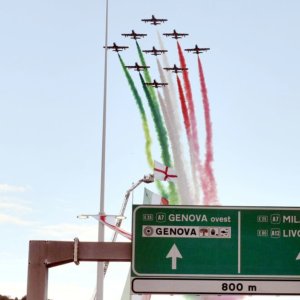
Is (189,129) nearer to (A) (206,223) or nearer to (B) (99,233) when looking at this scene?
(B) (99,233)

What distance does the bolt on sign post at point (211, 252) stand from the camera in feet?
76.0

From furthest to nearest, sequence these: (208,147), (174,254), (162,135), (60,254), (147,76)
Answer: (147,76) < (162,135) < (208,147) < (174,254) < (60,254)

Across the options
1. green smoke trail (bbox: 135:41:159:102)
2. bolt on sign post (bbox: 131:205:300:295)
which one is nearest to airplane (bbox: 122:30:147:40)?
green smoke trail (bbox: 135:41:159:102)

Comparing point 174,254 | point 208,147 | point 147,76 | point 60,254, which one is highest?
point 147,76

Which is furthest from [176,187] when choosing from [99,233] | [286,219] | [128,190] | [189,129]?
[286,219]

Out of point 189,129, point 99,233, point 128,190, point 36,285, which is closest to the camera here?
point 36,285

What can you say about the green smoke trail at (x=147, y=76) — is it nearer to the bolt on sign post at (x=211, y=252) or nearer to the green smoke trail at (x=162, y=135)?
the green smoke trail at (x=162, y=135)

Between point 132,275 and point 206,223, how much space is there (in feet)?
6.65

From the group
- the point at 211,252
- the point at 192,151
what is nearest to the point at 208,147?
→ the point at 192,151

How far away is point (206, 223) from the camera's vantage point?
23.6m

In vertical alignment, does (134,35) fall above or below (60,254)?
above

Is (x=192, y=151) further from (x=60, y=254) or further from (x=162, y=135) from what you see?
(x=60, y=254)

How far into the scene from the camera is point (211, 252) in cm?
2328

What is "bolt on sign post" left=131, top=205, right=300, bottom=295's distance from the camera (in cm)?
2316
